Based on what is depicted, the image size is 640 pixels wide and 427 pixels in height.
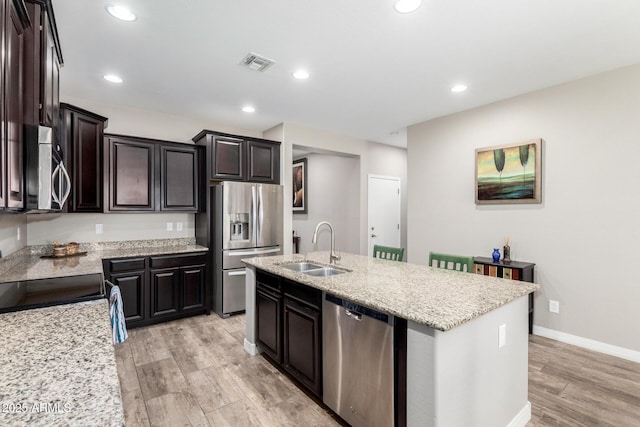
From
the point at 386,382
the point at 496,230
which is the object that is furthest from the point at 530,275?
the point at 386,382

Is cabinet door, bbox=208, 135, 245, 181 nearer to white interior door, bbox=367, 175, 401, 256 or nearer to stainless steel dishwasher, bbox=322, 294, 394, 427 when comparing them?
white interior door, bbox=367, 175, 401, 256

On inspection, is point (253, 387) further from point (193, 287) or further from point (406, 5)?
point (406, 5)

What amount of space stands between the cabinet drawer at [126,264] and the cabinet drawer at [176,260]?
0.12 meters

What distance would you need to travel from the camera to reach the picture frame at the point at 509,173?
3361mm

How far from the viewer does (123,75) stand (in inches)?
117

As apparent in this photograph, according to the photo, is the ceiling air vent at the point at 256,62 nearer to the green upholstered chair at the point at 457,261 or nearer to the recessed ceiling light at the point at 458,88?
the recessed ceiling light at the point at 458,88

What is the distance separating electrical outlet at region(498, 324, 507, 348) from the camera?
171 centimetres

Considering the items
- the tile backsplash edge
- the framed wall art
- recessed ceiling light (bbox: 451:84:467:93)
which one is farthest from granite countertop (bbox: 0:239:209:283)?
recessed ceiling light (bbox: 451:84:467:93)

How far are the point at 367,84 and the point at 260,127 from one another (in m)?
2.20

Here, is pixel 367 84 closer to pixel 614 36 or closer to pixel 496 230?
pixel 614 36

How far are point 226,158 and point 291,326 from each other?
2576mm

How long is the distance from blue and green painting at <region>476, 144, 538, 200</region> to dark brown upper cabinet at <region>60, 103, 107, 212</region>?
175 inches

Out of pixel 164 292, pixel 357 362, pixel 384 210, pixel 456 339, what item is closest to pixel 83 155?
pixel 164 292

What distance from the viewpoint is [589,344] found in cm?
303
